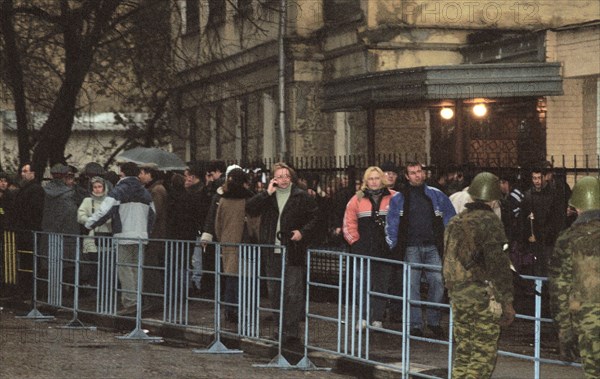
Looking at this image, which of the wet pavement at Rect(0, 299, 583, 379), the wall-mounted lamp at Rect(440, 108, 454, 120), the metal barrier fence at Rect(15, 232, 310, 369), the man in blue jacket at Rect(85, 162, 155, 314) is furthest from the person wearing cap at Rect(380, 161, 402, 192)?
the wall-mounted lamp at Rect(440, 108, 454, 120)

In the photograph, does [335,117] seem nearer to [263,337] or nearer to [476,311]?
[263,337]

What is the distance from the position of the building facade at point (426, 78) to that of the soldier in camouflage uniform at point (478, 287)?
41.2 feet

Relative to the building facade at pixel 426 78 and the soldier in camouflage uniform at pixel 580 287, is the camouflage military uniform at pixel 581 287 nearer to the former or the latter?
the soldier in camouflage uniform at pixel 580 287

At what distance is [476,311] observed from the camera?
10.5m

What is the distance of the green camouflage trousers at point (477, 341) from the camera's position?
414 inches

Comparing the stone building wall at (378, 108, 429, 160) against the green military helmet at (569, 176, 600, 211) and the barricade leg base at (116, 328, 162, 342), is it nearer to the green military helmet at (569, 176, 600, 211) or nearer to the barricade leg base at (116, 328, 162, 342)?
the barricade leg base at (116, 328, 162, 342)

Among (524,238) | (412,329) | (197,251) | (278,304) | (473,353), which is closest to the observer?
(473,353)

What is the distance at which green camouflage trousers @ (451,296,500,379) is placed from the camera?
10508 mm

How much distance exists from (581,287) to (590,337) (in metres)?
0.29

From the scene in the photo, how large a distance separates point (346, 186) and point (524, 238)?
12.6 ft

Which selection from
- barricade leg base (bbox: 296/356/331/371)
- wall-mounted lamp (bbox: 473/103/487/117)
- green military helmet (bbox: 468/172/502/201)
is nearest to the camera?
green military helmet (bbox: 468/172/502/201)

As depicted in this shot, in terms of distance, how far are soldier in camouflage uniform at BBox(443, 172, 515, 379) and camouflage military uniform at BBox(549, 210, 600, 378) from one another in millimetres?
1392

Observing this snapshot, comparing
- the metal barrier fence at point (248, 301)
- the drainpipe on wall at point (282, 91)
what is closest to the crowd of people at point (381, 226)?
the metal barrier fence at point (248, 301)

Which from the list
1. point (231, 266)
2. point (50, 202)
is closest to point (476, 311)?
point (231, 266)
